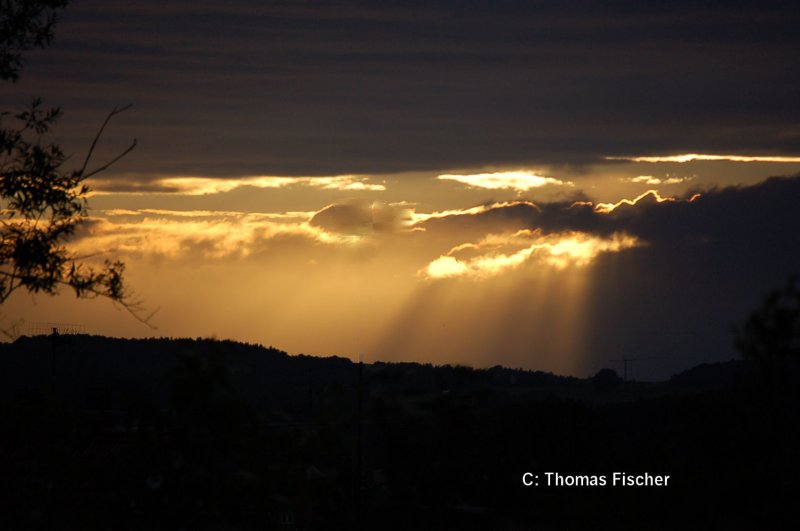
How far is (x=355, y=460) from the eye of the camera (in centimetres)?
2597

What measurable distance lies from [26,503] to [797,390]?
38.0ft

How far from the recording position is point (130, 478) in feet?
32.0

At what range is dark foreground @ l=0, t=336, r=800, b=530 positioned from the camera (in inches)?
368

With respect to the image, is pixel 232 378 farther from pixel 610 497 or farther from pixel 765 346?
pixel 610 497

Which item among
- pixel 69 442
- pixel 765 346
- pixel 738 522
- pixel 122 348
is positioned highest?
pixel 122 348

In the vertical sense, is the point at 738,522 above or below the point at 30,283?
below

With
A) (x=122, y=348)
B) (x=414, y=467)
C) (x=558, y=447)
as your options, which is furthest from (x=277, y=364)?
(x=414, y=467)

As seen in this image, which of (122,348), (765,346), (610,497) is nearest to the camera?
(765,346)

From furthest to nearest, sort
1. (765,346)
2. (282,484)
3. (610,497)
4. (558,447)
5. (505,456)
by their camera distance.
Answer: (558,447) → (505,456) → (610,497) → (765,346) → (282,484)

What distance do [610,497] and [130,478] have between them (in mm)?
12515

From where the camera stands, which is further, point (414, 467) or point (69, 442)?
point (414, 467)

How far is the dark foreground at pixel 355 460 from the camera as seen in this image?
30.6 ft

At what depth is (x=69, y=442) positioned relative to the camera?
1024 cm

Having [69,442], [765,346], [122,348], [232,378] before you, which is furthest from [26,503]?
[122,348]
